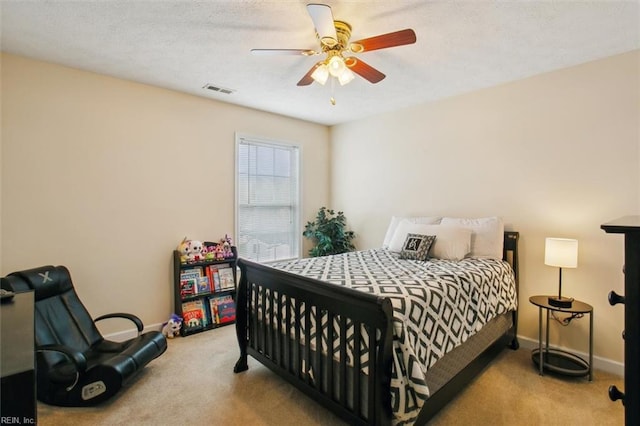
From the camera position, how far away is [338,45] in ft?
6.64

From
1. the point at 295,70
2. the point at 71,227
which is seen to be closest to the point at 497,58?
the point at 295,70

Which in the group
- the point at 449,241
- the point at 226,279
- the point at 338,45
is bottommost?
the point at 226,279

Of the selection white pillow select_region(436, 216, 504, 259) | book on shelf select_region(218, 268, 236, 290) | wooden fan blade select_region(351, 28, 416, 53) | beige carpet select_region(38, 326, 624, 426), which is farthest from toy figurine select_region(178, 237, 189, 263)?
white pillow select_region(436, 216, 504, 259)

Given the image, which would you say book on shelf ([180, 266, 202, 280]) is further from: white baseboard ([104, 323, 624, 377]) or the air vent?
the air vent

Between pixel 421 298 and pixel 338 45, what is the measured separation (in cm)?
167

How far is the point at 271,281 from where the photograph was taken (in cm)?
221

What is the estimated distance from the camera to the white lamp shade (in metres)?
2.42

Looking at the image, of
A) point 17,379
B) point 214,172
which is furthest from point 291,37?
point 17,379

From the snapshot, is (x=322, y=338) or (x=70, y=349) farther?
(x=70, y=349)

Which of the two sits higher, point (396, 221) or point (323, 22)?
point (323, 22)

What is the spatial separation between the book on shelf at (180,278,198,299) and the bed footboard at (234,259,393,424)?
1.05 meters

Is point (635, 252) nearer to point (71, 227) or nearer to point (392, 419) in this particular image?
point (392, 419)

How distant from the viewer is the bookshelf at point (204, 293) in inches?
127

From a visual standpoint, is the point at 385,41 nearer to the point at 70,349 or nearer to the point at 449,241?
the point at 449,241
